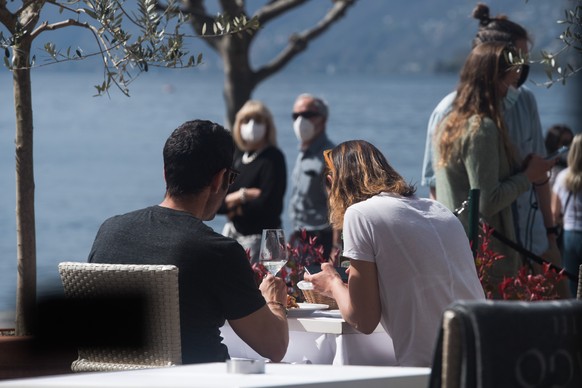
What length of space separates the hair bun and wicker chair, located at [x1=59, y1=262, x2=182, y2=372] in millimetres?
3546

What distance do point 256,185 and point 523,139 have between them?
281 centimetres

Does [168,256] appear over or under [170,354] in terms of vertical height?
over

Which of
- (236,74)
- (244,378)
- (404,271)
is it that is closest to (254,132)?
(236,74)

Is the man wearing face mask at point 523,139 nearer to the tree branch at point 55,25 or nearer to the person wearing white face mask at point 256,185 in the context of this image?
the tree branch at point 55,25

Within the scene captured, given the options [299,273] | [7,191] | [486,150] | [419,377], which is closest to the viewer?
[419,377]

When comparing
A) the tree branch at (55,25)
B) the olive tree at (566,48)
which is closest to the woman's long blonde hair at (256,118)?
the tree branch at (55,25)

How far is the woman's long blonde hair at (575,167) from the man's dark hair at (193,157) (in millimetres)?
4980

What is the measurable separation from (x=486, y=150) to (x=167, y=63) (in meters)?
1.58

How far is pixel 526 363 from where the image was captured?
253 cm

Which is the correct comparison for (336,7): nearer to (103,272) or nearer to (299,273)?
(299,273)

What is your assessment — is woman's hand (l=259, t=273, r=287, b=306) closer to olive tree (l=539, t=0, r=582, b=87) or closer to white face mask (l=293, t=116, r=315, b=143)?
olive tree (l=539, t=0, r=582, b=87)

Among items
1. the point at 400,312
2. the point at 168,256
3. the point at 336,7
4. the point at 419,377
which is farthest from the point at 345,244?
the point at 336,7

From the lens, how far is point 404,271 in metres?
3.94

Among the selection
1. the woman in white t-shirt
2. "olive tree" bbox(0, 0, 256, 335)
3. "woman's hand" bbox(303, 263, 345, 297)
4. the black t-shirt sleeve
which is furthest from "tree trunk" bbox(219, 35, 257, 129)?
the black t-shirt sleeve
